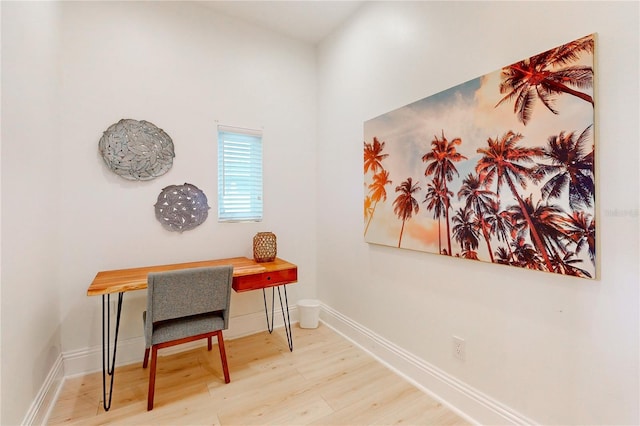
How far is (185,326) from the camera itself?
1887 mm

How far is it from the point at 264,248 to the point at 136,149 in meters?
1.28

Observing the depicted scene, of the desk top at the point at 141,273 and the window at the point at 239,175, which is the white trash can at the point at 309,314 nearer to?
the desk top at the point at 141,273

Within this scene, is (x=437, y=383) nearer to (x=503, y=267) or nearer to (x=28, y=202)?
(x=503, y=267)

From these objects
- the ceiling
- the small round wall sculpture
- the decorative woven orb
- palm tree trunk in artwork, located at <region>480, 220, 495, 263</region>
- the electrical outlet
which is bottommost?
the electrical outlet

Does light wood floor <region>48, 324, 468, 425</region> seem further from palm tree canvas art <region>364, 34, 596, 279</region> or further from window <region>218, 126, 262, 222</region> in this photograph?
window <region>218, 126, 262, 222</region>

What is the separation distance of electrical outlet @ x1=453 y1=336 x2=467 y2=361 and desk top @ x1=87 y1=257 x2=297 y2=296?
126 cm

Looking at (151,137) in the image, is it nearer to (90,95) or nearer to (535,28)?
(90,95)

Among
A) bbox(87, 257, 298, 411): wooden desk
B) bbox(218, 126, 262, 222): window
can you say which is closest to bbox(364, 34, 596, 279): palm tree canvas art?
bbox(87, 257, 298, 411): wooden desk

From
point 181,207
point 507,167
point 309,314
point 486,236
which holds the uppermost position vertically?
point 507,167

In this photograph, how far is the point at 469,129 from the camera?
165cm

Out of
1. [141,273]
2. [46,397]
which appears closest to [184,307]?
[141,273]

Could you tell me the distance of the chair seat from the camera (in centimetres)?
180

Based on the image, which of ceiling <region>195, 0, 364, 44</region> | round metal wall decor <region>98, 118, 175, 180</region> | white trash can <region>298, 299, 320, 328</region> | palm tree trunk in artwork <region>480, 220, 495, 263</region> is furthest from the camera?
white trash can <region>298, 299, 320, 328</region>

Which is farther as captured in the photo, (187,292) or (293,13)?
(293,13)
